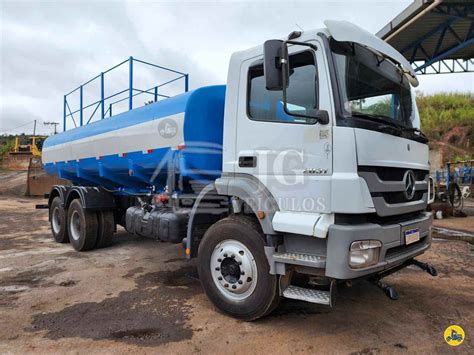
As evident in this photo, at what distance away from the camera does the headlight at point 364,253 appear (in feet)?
10.4

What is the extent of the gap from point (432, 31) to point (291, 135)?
9.47 m

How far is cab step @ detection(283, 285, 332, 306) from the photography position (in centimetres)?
331

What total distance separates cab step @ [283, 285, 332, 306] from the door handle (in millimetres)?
1235

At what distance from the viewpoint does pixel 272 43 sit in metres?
3.36

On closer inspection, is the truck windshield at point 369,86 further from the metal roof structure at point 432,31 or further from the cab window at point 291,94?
the metal roof structure at point 432,31

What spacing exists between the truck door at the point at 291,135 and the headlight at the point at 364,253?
40cm

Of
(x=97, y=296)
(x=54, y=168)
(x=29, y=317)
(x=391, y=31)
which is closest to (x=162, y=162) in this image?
(x=97, y=296)

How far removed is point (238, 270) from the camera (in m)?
3.91

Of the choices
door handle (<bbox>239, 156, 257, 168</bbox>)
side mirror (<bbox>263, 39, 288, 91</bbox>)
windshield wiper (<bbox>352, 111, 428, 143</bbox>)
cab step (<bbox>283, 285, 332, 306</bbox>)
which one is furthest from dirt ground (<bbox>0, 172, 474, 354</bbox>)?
side mirror (<bbox>263, 39, 288, 91</bbox>)

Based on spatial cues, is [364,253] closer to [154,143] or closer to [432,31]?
[154,143]

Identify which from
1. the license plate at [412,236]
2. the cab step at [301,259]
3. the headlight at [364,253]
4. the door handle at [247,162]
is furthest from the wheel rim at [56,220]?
the license plate at [412,236]

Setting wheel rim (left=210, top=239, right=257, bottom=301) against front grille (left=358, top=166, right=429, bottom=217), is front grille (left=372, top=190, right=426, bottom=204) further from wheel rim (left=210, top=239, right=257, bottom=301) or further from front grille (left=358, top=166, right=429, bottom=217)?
wheel rim (left=210, top=239, right=257, bottom=301)

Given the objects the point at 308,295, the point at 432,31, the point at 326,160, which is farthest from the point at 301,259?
the point at 432,31

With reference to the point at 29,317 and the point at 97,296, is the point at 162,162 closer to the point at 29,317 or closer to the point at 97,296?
the point at 97,296
